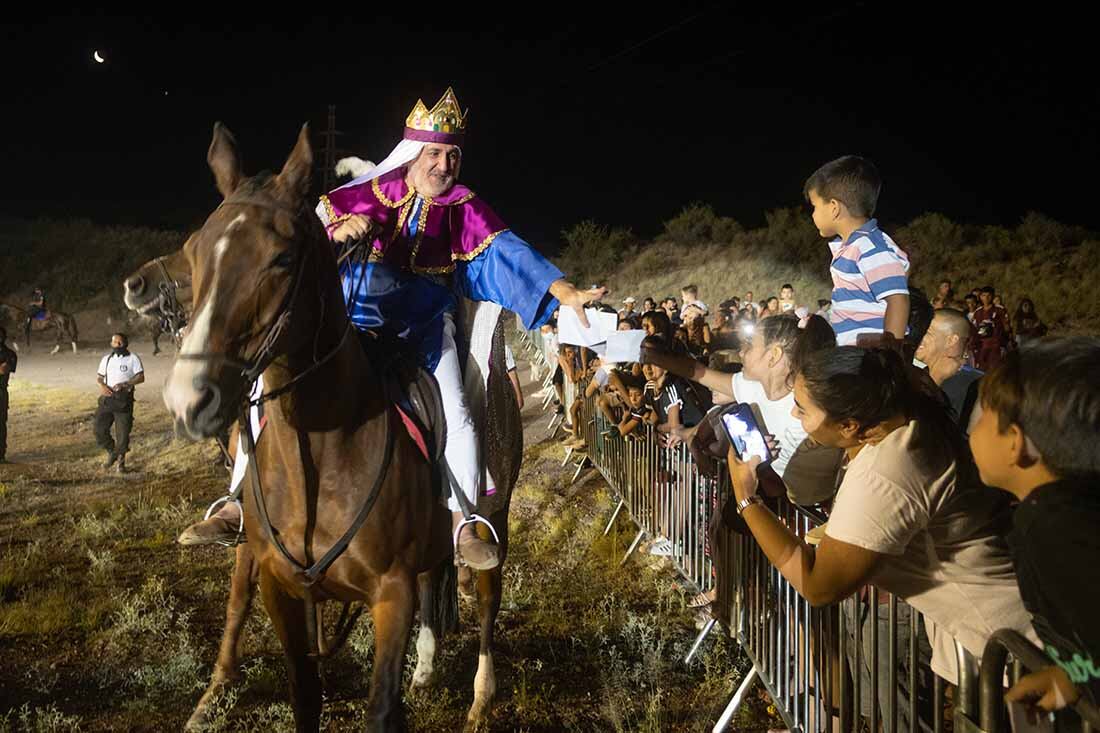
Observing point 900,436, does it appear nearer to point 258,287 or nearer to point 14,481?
point 258,287

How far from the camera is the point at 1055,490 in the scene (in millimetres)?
1491

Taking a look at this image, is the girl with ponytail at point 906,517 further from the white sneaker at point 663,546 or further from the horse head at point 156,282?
the white sneaker at point 663,546

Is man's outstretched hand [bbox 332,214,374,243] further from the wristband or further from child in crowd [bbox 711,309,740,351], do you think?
child in crowd [bbox 711,309,740,351]

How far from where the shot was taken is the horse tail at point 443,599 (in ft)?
15.4

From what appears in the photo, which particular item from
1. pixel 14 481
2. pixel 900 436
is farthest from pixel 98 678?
pixel 14 481

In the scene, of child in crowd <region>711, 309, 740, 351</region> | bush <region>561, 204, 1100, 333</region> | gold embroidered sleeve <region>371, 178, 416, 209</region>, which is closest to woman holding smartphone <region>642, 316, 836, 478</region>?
gold embroidered sleeve <region>371, 178, 416, 209</region>

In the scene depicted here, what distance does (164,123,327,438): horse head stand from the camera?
2195 millimetres

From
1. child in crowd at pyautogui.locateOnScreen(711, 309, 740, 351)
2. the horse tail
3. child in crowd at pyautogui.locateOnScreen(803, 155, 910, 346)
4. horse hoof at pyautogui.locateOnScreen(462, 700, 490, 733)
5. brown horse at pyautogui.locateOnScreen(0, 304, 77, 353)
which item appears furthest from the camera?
brown horse at pyautogui.locateOnScreen(0, 304, 77, 353)

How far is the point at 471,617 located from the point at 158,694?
2.24 metres

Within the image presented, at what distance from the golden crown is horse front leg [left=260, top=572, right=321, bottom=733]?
7.51 feet

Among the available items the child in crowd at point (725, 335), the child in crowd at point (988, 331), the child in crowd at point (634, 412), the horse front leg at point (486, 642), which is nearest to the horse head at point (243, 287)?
the horse front leg at point (486, 642)

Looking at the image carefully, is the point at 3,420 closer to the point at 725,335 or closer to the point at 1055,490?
the point at 725,335

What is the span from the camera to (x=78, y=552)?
23.5 ft

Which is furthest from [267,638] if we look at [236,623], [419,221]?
[419,221]
